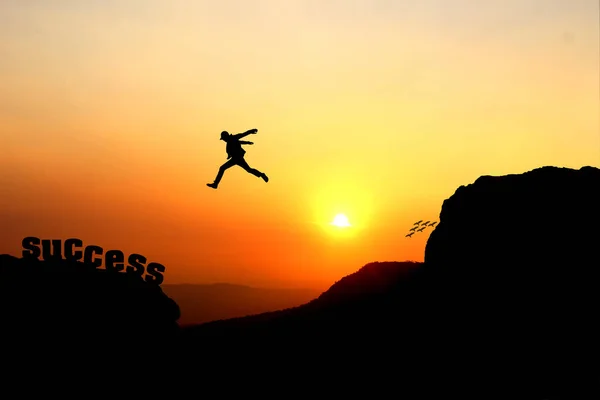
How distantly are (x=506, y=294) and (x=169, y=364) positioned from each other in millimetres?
25355

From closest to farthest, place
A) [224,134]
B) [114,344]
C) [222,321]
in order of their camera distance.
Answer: [224,134], [114,344], [222,321]

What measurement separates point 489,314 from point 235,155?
30.4m

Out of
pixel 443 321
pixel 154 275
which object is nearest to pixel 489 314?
pixel 443 321

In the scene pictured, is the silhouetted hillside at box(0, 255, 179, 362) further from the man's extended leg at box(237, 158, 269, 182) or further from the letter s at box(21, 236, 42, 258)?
the man's extended leg at box(237, 158, 269, 182)

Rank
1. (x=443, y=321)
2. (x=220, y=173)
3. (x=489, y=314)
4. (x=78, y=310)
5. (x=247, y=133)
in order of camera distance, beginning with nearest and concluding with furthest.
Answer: (x=247, y=133) → (x=220, y=173) → (x=78, y=310) → (x=489, y=314) → (x=443, y=321)

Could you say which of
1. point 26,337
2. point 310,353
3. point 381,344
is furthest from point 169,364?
point 381,344

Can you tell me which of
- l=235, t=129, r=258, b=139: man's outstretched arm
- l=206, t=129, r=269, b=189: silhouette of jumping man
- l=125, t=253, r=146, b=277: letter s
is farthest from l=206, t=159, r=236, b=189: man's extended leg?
l=125, t=253, r=146, b=277: letter s

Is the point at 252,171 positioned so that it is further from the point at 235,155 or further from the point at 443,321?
the point at 443,321

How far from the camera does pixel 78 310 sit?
130 feet

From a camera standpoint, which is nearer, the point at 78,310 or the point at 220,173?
the point at 220,173

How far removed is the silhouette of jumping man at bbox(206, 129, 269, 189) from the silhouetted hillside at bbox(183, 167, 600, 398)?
26.5 m

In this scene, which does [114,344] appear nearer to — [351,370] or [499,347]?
[351,370]

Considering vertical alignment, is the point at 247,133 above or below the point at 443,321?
above

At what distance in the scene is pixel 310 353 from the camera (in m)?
52.8
